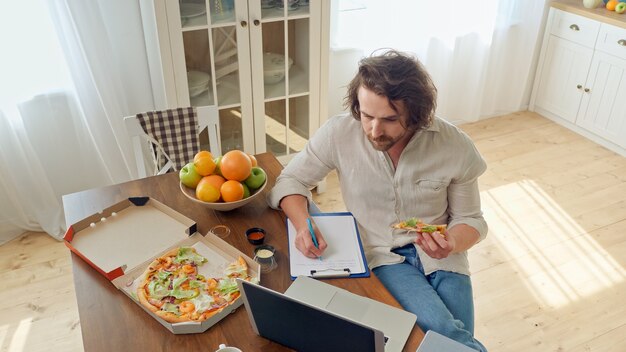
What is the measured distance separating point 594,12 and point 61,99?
125 inches

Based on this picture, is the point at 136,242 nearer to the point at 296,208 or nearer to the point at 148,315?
the point at 148,315

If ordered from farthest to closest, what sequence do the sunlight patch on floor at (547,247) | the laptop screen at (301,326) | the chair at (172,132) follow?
the sunlight patch on floor at (547,247) → the chair at (172,132) → the laptop screen at (301,326)

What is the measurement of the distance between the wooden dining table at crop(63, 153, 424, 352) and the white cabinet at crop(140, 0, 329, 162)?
2.86 feet

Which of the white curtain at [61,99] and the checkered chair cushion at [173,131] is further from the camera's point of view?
the white curtain at [61,99]

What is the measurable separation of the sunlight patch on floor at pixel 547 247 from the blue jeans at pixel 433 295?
41.0 inches

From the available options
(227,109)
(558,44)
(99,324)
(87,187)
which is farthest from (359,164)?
(558,44)

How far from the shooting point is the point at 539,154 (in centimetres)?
365

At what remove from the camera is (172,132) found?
83.9 inches

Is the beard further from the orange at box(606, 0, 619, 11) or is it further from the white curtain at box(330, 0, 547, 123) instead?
the orange at box(606, 0, 619, 11)

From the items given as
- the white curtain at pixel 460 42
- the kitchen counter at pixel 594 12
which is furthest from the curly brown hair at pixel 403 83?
the kitchen counter at pixel 594 12

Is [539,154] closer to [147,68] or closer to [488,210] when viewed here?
[488,210]

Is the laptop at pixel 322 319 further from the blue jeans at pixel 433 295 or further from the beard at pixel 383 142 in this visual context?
the beard at pixel 383 142

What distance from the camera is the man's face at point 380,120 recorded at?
1.59m

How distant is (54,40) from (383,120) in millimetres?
1789
